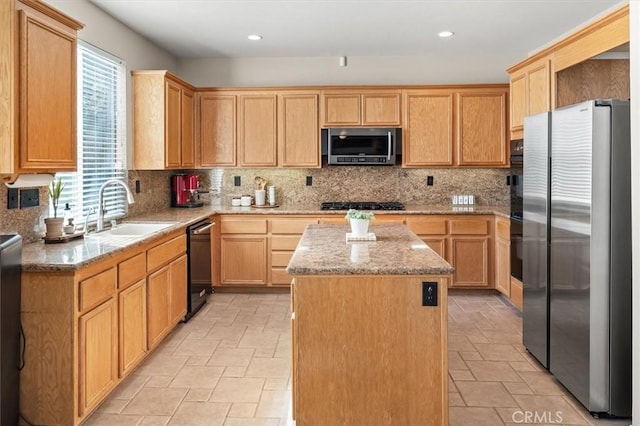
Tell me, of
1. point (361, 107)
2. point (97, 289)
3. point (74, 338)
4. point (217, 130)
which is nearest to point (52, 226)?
point (97, 289)

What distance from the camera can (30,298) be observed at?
235cm

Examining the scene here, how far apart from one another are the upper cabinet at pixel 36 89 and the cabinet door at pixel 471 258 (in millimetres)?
3751

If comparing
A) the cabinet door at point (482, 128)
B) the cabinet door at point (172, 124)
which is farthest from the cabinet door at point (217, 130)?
the cabinet door at point (482, 128)

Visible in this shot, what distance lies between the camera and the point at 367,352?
2.23m

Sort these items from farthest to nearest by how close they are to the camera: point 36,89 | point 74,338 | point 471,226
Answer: point 471,226
point 36,89
point 74,338

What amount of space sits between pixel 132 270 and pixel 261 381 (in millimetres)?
1079

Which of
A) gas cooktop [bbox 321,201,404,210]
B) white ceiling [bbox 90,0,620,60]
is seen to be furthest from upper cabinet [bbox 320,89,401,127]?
gas cooktop [bbox 321,201,404,210]

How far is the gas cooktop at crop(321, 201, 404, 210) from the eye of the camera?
5.31 metres

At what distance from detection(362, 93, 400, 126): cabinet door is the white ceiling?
0.53 meters

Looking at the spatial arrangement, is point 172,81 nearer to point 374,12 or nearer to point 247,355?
point 374,12

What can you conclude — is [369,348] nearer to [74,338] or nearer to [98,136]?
[74,338]

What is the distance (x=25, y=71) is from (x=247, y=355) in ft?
7.42

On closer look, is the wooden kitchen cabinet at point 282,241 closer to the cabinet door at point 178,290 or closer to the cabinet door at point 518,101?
the cabinet door at point 178,290

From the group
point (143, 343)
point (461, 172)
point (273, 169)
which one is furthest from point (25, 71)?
point (461, 172)
